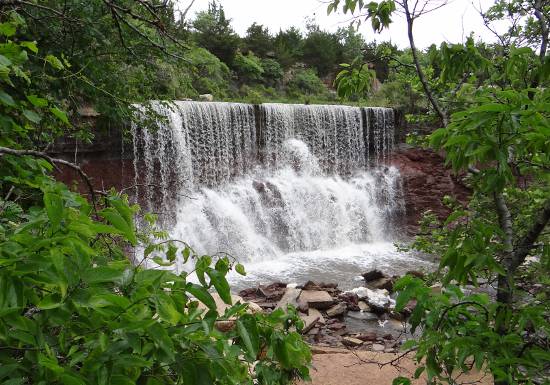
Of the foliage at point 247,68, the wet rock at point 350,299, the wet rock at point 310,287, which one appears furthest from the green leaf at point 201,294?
the foliage at point 247,68

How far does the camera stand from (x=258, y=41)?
25.4m

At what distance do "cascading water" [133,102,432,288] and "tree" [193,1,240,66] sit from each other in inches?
347

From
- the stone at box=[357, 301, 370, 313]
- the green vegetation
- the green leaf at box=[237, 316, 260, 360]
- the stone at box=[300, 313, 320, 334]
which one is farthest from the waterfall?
the green leaf at box=[237, 316, 260, 360]

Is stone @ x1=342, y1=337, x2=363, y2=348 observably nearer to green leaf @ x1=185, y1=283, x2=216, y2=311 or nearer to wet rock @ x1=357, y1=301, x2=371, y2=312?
wet rock @ x1=357, y1=301, x2=371, y2=312

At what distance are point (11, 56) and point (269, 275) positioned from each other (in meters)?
9.68

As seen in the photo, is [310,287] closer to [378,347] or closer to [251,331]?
[378,347]

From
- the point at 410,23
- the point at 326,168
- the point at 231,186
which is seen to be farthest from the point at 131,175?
the point at 410,23

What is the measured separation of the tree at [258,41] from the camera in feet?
83.2

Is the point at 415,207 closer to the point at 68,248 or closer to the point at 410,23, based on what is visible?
the point at 410,23

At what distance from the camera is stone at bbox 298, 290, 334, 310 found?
843 cm

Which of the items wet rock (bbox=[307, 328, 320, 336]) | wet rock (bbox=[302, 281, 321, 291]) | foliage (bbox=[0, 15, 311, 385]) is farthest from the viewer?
wet rock (bbox=[302, 281, 321, 291])

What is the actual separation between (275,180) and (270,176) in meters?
0.25

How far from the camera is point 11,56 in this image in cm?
136

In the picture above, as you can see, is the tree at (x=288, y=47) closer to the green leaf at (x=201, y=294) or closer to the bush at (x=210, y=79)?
the bush at (x=210, y=79)
